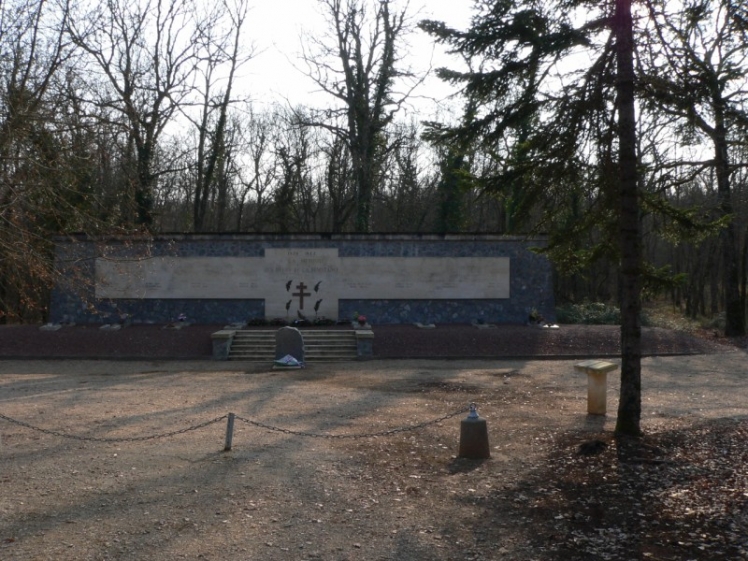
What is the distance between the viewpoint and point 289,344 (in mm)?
20297

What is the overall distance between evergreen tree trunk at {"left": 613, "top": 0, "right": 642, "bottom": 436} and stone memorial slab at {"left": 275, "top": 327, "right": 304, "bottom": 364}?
11.7 m

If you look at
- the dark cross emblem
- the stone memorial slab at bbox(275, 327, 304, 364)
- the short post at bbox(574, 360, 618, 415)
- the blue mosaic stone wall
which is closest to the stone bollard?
the short post at bbox(574, 360, 618, 415)

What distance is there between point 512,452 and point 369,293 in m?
17.2

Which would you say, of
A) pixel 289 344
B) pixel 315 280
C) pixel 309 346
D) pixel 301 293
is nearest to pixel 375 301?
pixel 315 280

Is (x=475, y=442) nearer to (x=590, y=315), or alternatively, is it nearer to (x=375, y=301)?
(x=375, y=301)

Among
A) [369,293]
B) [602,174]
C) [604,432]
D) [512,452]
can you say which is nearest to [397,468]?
[512,452]

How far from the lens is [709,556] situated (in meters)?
5.83

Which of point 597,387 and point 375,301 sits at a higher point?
point 375,301

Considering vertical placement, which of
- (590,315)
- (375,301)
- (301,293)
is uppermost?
(301,293)

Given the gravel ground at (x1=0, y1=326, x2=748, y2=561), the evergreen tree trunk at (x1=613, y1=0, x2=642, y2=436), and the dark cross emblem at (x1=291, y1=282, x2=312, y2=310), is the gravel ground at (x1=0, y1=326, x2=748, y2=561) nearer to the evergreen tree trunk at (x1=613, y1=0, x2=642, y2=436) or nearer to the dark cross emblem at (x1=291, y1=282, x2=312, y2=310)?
the evergreen tree trunk at (x1=613, y1=0, x2=642, y2=436)

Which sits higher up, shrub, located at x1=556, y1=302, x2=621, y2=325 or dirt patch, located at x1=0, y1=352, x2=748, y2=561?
shrub, located at x1=556, y1=302, x2=621, y2=325

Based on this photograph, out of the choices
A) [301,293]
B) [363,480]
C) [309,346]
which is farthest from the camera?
[301,293]

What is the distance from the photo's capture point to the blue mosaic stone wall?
1044 inches

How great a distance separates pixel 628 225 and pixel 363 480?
452 centimetres
